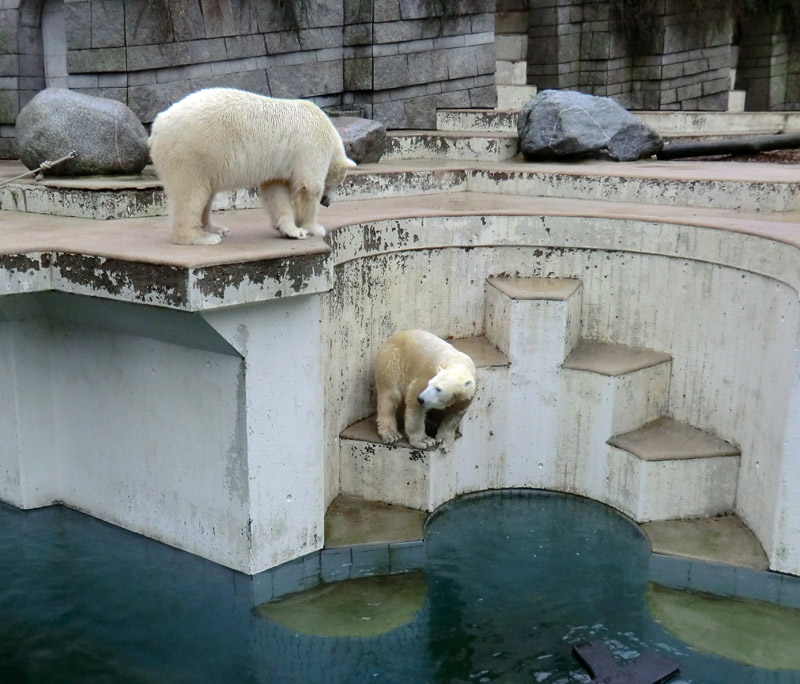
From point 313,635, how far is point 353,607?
0.99 ft

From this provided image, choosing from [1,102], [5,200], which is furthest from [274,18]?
[5,200]

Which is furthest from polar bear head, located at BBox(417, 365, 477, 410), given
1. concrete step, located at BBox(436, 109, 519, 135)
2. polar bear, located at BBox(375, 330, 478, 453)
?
concrete step, located at BBox(436, 109, 519, 135)

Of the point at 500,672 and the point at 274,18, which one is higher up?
the point at 274,18

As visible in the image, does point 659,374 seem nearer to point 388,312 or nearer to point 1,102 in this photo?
point 388,312

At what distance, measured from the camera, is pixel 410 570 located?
491 cm

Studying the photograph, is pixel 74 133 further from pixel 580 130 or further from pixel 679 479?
pixel 679 479

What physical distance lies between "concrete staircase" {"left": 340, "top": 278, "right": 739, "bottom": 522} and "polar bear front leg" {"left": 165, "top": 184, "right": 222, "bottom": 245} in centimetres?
164

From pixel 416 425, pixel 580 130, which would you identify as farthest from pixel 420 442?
pixel 580 130

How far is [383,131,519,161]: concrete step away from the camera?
29.2 ft

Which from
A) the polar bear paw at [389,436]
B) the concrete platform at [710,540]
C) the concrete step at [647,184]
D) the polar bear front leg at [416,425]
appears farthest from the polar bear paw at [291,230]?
the concrete step at [647,184]

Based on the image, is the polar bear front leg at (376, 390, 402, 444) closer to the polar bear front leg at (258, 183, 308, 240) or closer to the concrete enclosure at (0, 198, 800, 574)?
the concrete enclosure at (0, 198, 800, 574)

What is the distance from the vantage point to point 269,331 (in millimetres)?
4363

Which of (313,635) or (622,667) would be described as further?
(313,635)

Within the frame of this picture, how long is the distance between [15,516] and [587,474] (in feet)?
11.3
